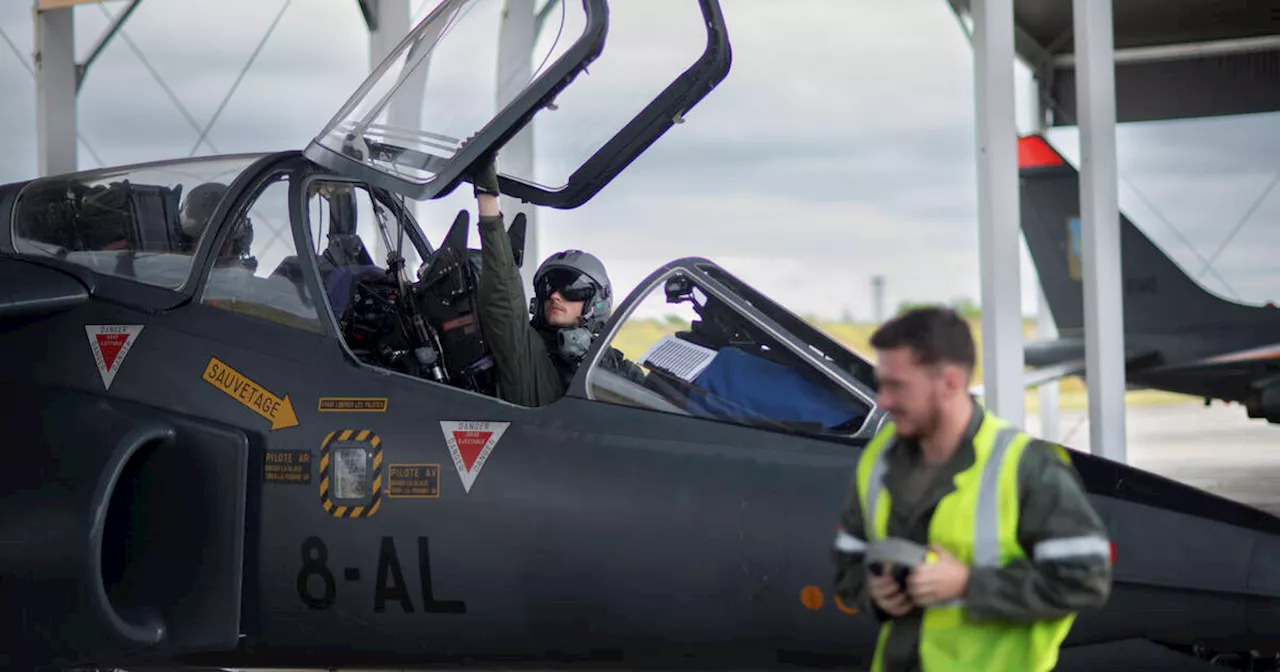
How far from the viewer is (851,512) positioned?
7.80 ft

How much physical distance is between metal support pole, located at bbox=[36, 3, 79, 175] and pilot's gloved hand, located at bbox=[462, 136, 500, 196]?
8.44 metres

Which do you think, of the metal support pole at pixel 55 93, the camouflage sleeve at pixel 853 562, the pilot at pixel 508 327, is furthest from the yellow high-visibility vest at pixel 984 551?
the metal support pole at pixel 55 93

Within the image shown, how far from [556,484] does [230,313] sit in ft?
4.66

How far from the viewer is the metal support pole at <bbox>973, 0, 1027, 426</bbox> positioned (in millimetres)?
8414

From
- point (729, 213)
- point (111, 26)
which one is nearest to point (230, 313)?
point (111, 26)

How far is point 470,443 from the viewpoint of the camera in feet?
13.2

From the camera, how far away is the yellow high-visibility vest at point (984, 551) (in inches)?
84.7

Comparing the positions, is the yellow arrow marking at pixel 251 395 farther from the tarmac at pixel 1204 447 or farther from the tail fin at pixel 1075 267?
the tail fin at pixel 1075 267

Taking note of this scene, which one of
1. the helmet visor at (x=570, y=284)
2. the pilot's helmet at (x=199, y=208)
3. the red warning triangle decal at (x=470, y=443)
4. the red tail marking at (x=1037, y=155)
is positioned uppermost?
the red tail marking at (x=1037, y=155)

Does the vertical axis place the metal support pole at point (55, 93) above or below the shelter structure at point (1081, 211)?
above

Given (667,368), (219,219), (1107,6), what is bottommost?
(667,368)

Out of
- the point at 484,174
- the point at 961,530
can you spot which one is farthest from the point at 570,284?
the point at 961,530

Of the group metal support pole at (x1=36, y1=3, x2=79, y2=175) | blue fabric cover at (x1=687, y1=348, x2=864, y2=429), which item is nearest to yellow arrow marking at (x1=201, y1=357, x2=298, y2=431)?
blue fabric cover at (x1=687, y1=348, x2=864, y2=429)

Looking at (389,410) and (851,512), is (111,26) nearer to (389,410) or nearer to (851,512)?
(389,410)
